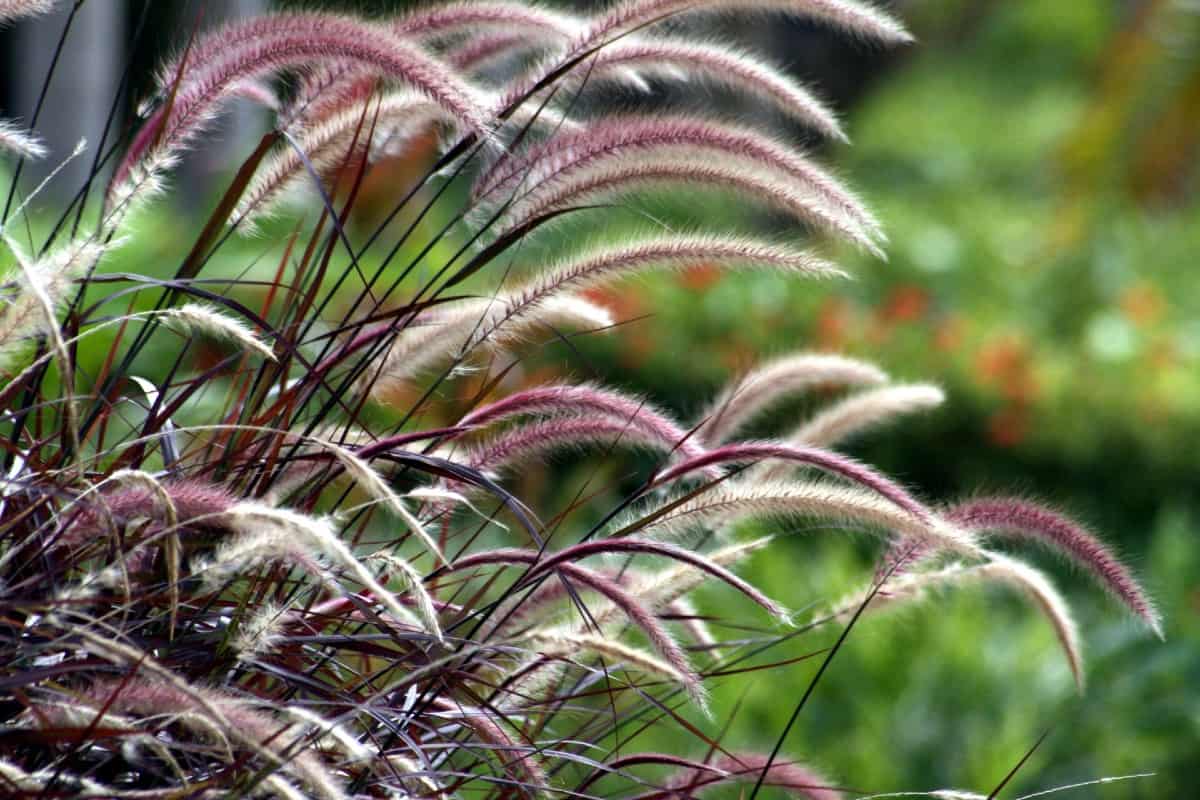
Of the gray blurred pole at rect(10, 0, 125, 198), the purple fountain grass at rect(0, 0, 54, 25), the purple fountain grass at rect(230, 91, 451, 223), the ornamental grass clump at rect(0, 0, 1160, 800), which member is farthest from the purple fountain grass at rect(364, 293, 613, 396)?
the gray blurred pole at rect(10, 0, 125, 198)

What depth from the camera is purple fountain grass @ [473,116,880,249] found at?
1.77m

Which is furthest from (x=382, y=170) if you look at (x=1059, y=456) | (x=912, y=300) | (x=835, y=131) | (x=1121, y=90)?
(x=835, y=131)

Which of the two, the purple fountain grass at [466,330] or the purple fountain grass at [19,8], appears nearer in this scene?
the purple fountain grass at [19,8]

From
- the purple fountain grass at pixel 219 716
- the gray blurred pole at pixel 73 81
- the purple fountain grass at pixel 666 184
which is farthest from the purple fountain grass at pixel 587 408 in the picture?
the gray blurred pole at pixel 73 81

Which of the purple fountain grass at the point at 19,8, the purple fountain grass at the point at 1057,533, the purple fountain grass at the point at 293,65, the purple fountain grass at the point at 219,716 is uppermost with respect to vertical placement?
the purple fountain grass at the point at 19,8

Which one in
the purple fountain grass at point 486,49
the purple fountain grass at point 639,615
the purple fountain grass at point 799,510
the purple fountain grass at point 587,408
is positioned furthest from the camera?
the purple fountain grass at point 486,49

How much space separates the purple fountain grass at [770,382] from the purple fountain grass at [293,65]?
69 centimetres

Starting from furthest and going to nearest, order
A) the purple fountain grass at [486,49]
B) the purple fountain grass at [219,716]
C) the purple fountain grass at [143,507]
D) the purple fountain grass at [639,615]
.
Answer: the purple fountain grass at [486,49] < the purple fountain grass at [639,615] < the purple fountain grass at [143,507] < the purple fountain grass at [219,716]

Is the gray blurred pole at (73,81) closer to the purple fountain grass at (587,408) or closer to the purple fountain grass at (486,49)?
the purple fountain grass at (486,49)

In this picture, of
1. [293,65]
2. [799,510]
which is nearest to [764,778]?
[799,510]

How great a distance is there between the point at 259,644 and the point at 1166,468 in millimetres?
5181

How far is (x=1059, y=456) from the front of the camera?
595cm

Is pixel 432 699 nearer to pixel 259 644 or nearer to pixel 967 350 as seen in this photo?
pixel 259 644

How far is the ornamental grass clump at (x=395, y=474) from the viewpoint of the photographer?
145 cm
